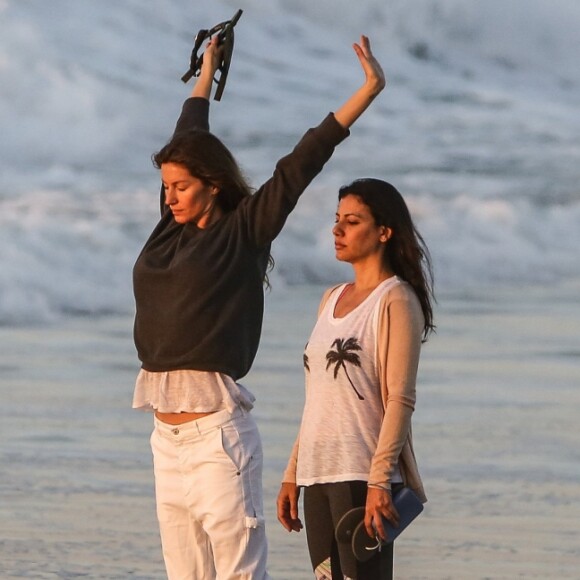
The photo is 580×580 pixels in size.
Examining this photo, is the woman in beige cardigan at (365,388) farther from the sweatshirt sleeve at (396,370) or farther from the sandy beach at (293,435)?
the sandy beach at (293,435)

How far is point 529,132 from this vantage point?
11.3m

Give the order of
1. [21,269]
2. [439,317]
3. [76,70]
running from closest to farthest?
1. [439,317]
2. [21,269]
3. [76,70]

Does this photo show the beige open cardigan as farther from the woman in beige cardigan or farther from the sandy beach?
the sandy beach

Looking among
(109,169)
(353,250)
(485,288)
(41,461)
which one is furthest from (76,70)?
(353,250)

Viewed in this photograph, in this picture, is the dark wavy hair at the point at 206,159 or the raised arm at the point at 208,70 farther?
the raised arm at the point at 208,70

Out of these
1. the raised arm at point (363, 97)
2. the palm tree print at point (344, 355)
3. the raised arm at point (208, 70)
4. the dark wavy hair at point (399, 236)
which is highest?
the raised arm at point (208, 70)

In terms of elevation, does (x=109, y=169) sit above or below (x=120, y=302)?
above

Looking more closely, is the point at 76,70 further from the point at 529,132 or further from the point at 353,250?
the point at 353,250

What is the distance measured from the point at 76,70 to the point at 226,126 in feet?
3.90

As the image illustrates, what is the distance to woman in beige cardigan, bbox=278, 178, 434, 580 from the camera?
2840 millimetres

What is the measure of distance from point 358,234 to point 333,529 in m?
0.53

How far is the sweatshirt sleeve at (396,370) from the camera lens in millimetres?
2814

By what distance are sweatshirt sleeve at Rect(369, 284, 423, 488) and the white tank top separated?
0.9 inches

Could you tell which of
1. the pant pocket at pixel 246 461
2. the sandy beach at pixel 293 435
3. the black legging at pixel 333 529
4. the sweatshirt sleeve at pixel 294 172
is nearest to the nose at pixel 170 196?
the sweatshirt sleeve at pixel 294 172
